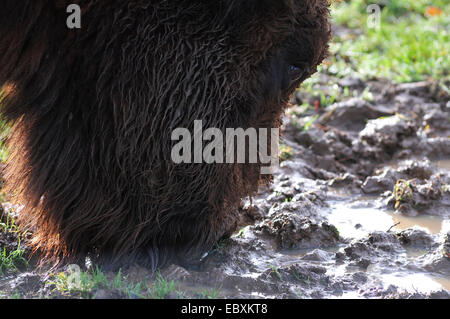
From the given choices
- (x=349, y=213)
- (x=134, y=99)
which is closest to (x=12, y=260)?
(x=134, y=99)

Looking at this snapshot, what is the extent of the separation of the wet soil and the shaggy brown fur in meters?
0.26

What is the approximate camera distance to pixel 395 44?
23.5 feet

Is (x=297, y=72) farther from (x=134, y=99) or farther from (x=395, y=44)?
(x=395, y=44)

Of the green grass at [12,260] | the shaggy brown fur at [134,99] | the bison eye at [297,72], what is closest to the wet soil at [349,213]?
the green grass at [12,260]

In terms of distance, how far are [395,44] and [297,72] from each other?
441cm

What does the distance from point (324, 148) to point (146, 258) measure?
240 centimetres

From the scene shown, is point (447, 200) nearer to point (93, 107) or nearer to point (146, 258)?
point (146, 258)

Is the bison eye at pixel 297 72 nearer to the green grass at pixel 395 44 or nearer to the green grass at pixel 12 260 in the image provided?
the green grass at pixel 12 260

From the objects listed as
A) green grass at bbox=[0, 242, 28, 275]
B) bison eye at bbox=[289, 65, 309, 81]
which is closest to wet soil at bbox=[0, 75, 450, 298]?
green grass at bbox=[0, 242, 28, 275]

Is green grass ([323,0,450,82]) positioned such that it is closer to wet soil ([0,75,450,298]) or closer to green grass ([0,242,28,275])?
wet soil ([0,75,450,298])

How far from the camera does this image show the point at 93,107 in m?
2.94

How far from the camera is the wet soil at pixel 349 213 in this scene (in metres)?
3.17

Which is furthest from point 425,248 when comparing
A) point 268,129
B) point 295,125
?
point 295,125

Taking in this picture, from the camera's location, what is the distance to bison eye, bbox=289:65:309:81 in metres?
3.07
